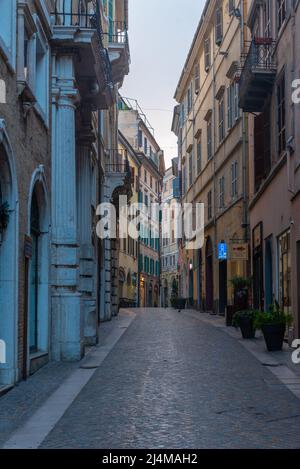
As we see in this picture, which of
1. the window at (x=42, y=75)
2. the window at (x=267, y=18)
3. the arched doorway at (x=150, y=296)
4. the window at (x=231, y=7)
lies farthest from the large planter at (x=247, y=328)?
the arched doorway at (x=150, y=296)

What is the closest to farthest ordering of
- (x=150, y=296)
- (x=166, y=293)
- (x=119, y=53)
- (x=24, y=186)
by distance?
(x=24, y=186) → (x=119, y=53) → (x=150, y=296) → (x=166, y=293)

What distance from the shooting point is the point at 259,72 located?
2192cm

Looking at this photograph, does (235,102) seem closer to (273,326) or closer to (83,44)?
(83,44)

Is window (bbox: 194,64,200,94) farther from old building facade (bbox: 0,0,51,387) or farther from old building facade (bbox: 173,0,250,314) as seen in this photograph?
old building facade (bbox: 0,0,51,387)

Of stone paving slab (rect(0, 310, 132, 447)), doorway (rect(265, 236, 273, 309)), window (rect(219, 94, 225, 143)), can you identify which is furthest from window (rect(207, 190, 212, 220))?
stone paving slab (rect(0, 310, 132, 447))

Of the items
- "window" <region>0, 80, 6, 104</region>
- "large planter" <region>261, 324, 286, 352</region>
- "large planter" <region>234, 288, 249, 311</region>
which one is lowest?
"large planter" <region>261, 324, 286, 352</region>

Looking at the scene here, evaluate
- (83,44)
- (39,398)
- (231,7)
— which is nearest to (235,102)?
(231,7)

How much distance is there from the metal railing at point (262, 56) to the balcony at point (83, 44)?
14.1 ft

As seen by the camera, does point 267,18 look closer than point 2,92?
No

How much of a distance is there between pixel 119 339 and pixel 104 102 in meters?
6.02

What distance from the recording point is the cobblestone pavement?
812 cm

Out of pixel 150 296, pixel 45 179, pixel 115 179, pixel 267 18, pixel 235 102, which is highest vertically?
pixel 267 18

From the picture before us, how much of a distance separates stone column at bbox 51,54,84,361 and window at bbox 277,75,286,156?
21.4 ft

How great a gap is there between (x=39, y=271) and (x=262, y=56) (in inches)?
420
